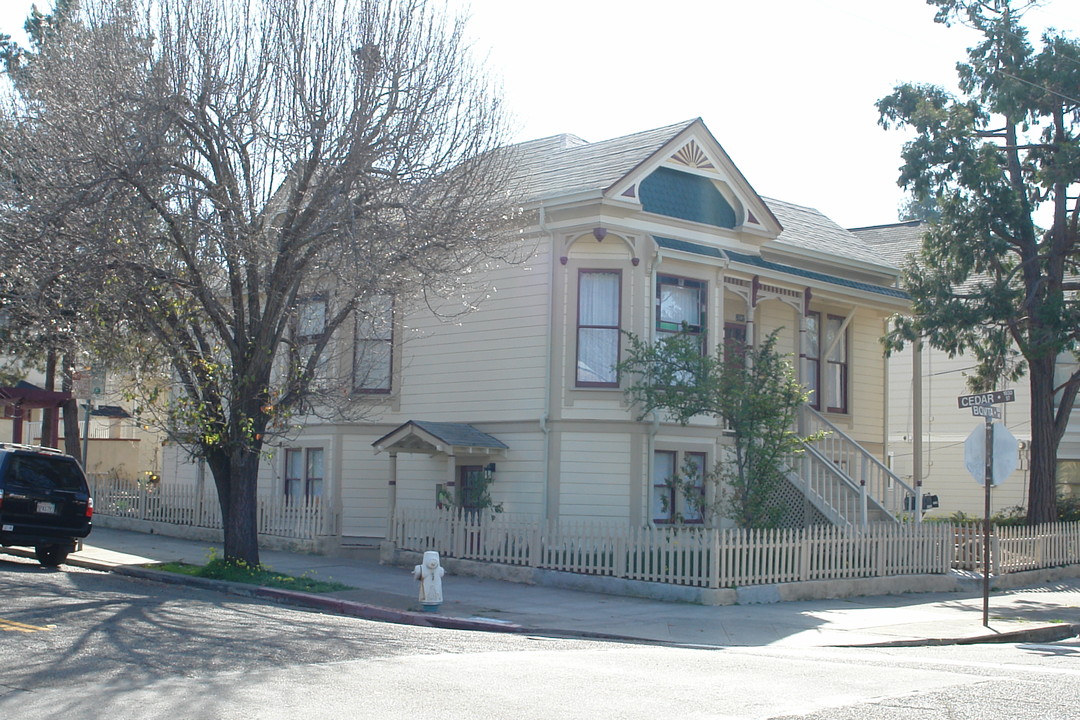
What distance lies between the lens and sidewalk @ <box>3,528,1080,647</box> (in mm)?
13758

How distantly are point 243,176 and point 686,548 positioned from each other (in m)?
A: 8.53

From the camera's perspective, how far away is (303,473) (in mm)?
24719

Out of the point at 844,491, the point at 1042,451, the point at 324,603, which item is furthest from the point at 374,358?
the point at 1042,451

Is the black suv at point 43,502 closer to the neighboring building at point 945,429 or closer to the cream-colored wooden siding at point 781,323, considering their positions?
the cream-colored wooden siding at point 781,323

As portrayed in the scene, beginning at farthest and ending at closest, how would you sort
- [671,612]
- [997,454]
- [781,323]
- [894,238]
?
[894,238] < [781,323] < [997,454] < [671,612]

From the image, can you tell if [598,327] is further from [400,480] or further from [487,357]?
[400,480]

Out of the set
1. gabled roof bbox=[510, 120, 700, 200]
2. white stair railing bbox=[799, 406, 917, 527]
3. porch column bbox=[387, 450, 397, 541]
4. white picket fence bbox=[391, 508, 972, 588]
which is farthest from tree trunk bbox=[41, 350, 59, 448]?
white stair railing bbox=[799, 406, 917, 527]

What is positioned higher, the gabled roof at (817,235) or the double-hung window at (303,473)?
the gabled roof at (817,235)

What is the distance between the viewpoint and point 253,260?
54.0 feet

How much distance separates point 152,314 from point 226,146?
2.67m

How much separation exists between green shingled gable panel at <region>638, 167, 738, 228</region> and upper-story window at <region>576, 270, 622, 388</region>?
5.33 ft

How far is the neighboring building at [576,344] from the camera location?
816 inches

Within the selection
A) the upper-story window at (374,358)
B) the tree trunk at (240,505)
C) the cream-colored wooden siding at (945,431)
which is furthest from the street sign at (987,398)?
the cream-colored wooden siding at (945,431)

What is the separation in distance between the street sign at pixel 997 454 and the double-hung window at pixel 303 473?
1346 centimetres
